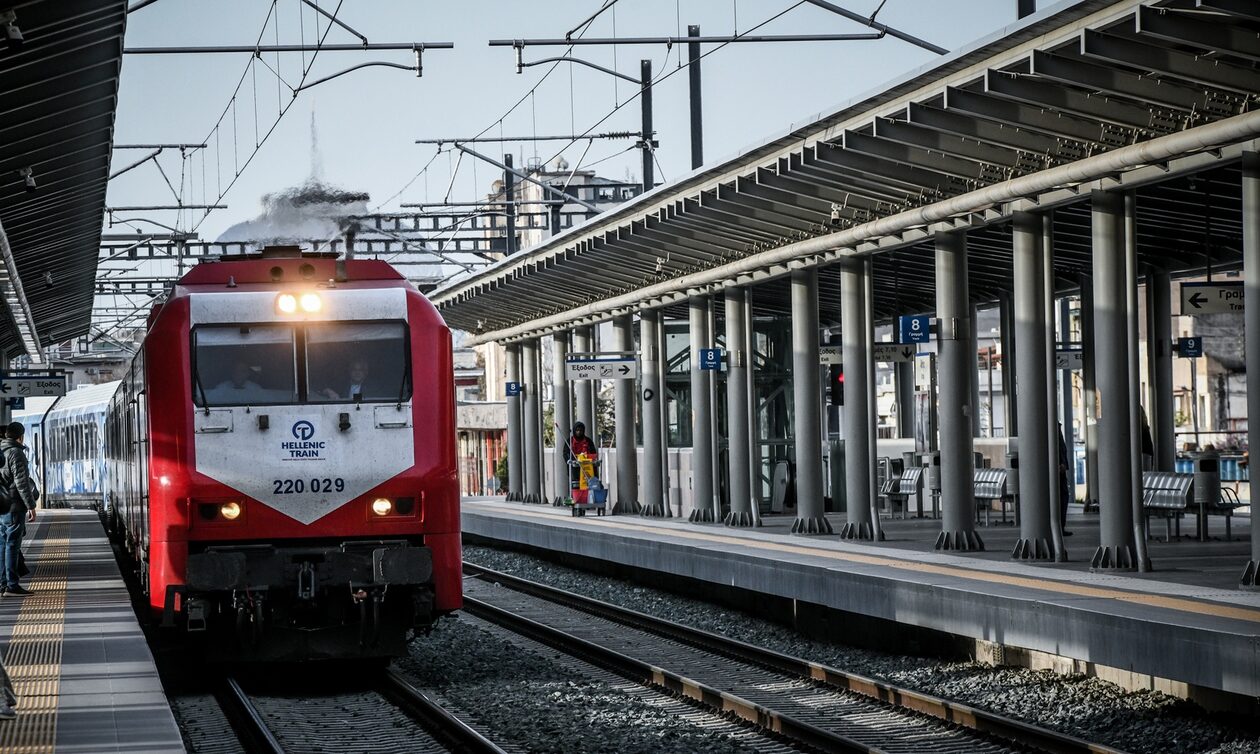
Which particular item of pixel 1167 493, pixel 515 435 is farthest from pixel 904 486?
pixel 515 435

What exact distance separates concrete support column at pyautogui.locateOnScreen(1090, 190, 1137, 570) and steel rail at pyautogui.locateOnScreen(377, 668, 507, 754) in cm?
648

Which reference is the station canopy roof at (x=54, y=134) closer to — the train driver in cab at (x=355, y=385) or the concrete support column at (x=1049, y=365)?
the train driver in cab at (x=355, y=385)

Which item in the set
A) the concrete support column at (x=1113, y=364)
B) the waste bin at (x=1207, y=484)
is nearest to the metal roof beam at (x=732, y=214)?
the waste bin at (x=1207, y=484)

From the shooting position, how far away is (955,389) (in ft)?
59.6

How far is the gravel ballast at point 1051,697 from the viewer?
407 inches

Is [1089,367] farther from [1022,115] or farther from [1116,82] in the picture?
[1116,82]

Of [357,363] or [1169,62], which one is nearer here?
[1169,62]

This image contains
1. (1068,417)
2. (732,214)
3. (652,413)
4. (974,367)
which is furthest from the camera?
(652,413)

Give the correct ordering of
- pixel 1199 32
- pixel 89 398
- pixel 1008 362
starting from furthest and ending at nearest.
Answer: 1. pixel 89 398
2. pixel 1008 362
3. pixel 1199 32

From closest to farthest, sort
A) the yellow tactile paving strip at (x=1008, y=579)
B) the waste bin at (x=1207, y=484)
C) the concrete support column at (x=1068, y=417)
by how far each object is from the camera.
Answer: the yellow tactile paving strip at (x=1008, y=579), the waste bin at (x=1207, y=484), the concrete support column at (x=1068, y=417)

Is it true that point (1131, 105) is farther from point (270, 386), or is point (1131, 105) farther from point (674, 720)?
point (270, 386)

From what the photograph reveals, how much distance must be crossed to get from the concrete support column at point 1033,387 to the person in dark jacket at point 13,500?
10.2 metres

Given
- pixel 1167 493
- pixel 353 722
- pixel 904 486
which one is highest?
pixel 1167 493

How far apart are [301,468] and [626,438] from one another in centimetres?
1828
